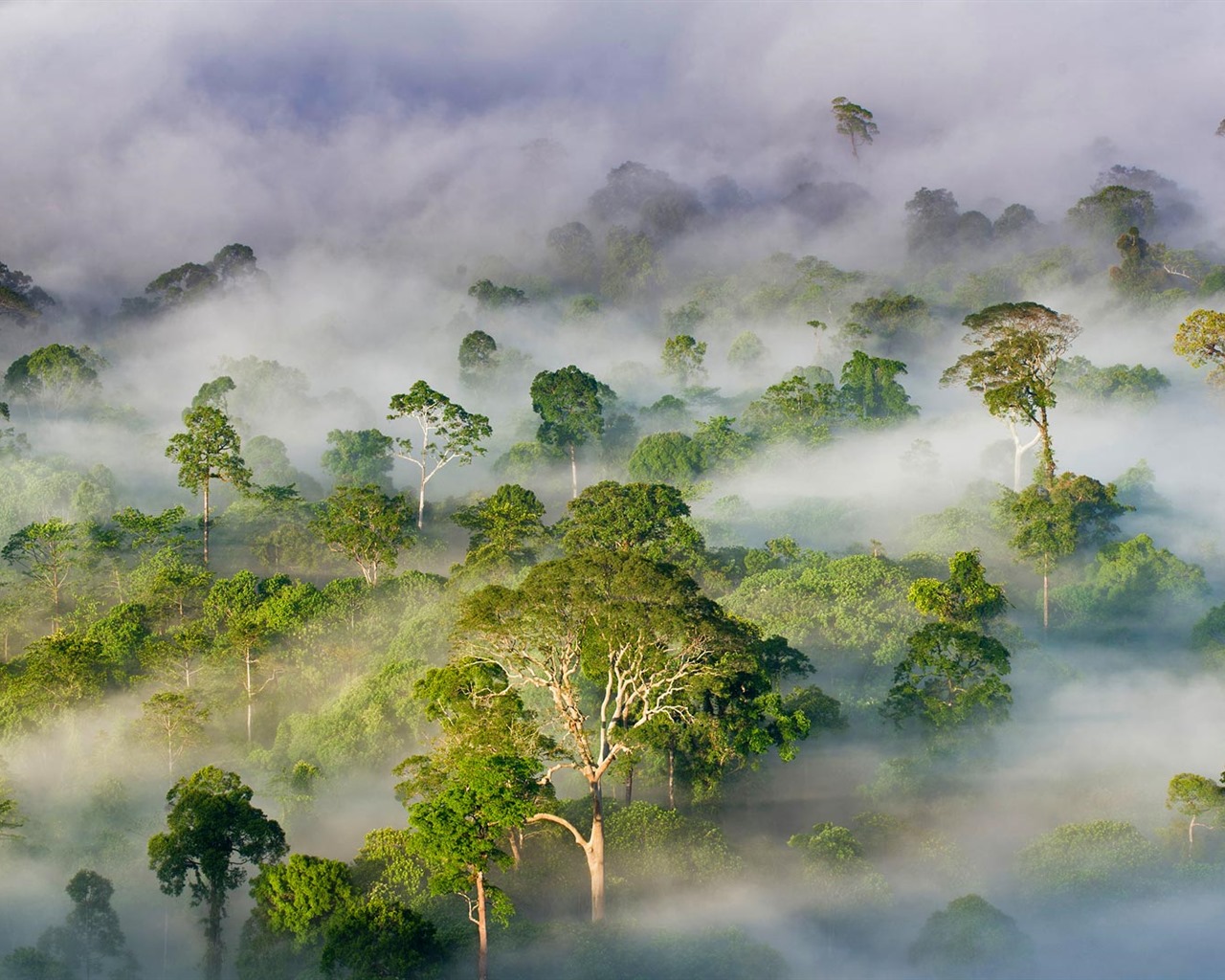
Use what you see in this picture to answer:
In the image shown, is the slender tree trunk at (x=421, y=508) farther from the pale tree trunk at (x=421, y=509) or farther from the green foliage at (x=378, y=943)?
the green foliage at (x=378, y=943)

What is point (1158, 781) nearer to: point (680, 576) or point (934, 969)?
point (934, 969)

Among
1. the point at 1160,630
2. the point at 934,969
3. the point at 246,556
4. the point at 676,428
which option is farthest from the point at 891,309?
the point at 934,969

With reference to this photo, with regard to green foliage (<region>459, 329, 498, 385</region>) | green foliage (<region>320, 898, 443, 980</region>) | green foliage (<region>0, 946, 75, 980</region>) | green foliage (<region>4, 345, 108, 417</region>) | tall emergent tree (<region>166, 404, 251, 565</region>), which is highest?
green foliage (<region>459, 329, 498, 385</region>)

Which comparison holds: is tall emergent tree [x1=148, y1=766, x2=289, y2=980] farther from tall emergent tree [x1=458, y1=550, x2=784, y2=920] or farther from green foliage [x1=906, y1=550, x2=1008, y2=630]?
green foliage [x1=906, y1=550, x2=1008, y2=630]

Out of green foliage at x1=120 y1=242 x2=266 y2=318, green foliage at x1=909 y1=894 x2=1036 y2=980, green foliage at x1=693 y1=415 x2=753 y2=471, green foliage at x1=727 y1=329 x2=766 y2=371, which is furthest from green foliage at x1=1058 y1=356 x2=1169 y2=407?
green foliage at x1=120 y1=242 x2=266 y2=318

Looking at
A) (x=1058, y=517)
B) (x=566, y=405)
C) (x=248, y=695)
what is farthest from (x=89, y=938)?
(x=566, y=405)

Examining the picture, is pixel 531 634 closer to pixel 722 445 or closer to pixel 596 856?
pixel 596 856

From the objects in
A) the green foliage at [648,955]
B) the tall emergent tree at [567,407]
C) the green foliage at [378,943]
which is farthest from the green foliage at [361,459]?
the green foliage at [648,955]
